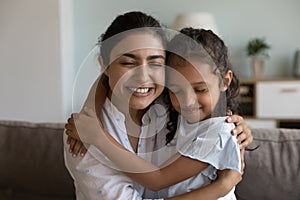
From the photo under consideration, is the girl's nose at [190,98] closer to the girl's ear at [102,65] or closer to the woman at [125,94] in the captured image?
the woman at [125,94]

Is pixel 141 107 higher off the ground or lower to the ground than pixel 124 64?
lower

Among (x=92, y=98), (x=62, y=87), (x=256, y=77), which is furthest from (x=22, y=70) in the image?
(x=92, y=98)

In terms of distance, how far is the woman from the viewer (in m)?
1.02

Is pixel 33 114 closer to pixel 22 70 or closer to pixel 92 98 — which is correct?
pixel 22 70

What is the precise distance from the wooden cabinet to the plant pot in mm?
176

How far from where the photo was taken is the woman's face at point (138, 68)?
3.33 ft

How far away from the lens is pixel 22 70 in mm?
3643

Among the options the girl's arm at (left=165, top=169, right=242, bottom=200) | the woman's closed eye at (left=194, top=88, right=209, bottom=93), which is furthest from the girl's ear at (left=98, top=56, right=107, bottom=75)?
the girl's arm at (left=165, top=169, right=242, bottom=200)

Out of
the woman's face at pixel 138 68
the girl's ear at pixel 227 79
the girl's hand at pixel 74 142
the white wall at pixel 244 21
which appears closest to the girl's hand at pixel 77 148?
the girl's hand at pixel 74 142

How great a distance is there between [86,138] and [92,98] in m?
0.14

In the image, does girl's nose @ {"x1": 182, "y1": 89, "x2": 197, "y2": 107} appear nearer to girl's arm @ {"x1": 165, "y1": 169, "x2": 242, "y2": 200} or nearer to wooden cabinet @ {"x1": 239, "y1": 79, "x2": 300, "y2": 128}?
girl's arm @ {"x1": 165, "y1": 169, "x2": 242, "y2": 200}

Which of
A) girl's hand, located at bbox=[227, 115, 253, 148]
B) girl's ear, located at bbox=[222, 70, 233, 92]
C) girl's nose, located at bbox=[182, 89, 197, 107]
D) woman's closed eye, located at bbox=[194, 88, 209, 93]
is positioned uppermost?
girl's ear, located at bbox=[222, 70, 233, 92]

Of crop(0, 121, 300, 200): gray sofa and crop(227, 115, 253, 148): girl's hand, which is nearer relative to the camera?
crop(227, 115, 253, 148): girl's hand

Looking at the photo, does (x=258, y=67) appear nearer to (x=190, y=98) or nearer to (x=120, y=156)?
(x=190, y=98)
